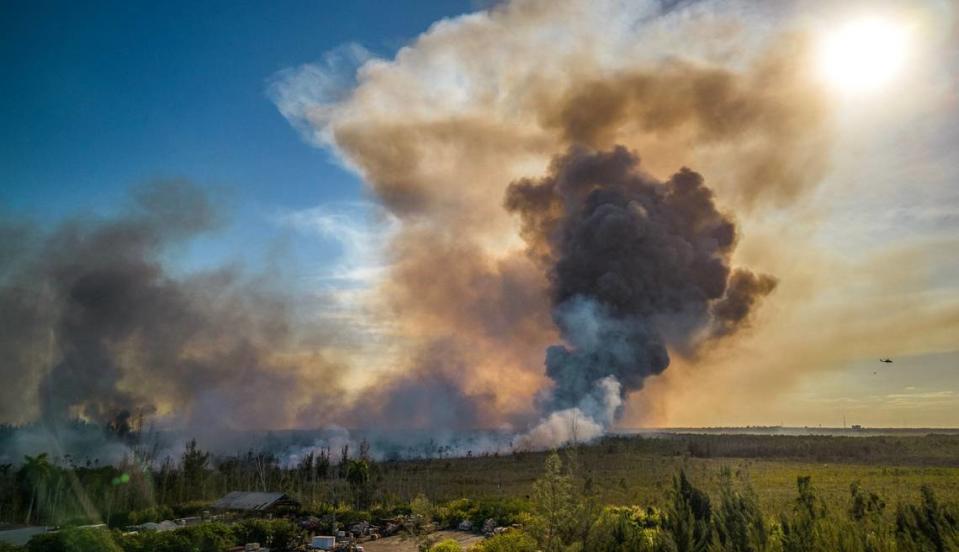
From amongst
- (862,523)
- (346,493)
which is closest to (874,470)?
(862,523)

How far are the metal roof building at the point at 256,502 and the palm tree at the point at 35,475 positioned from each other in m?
18.6

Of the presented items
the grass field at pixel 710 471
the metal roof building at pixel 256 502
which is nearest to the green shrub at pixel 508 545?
the grass field at pixel 710 471

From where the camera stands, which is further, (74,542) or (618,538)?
(74,542)

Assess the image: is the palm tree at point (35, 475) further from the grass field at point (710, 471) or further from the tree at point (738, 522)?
the tree at point (738, 522)

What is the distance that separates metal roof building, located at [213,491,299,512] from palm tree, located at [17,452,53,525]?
18581 millimetres

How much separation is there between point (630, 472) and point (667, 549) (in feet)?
137

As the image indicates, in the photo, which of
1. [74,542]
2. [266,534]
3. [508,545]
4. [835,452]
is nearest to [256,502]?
[266,534]

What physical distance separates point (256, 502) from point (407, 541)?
60.2ft

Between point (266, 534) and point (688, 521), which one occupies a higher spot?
point (688, 521)

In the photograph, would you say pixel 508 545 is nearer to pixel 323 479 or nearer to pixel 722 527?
pixel 722 527

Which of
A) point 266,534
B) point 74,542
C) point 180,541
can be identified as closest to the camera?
point 74,542

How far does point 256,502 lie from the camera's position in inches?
1780

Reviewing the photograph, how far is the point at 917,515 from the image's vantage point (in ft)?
52.2

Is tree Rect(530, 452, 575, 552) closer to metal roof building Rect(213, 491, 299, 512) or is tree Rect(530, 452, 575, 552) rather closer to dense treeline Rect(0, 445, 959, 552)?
dense treeline Rect(0, 445, 959, 552)
